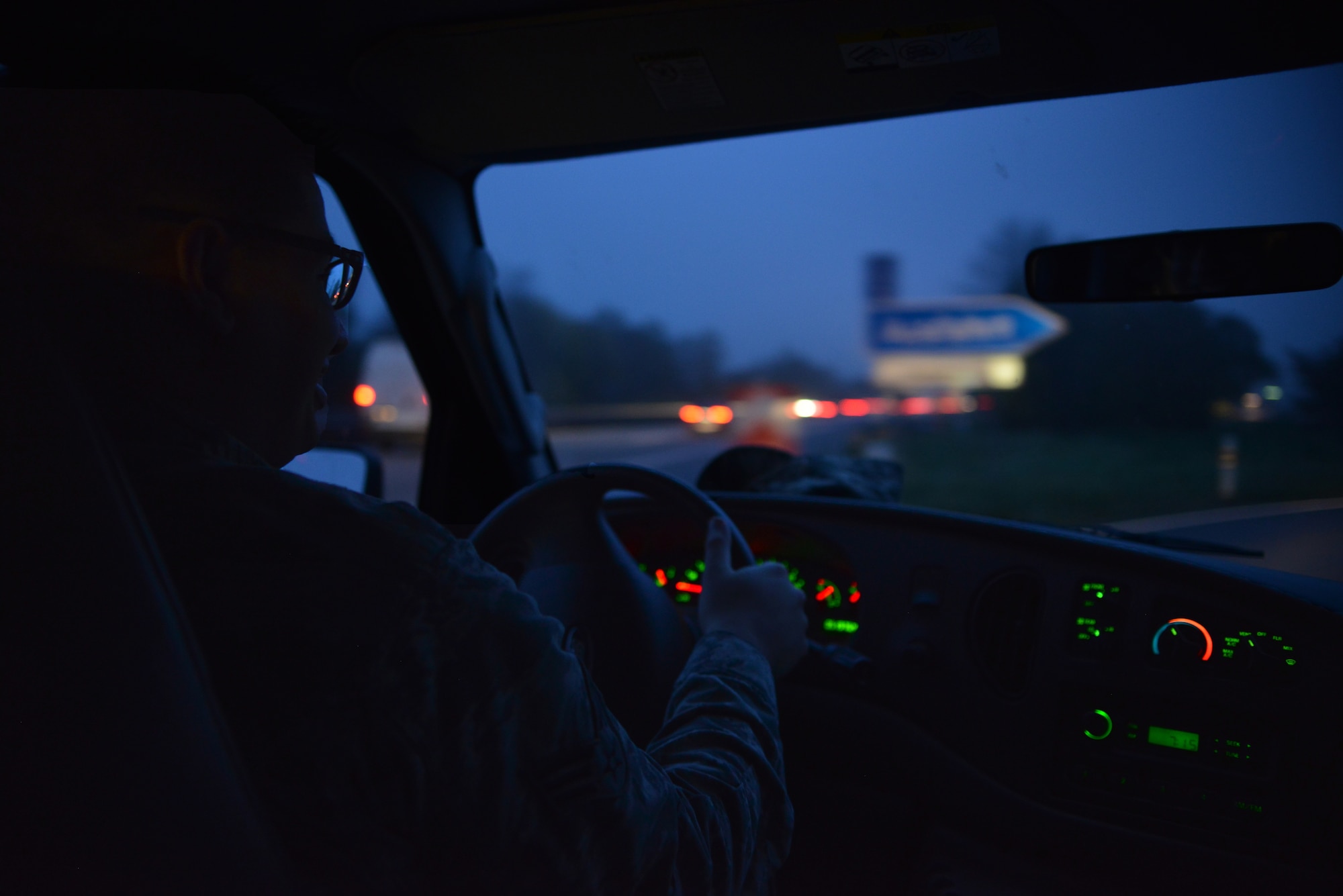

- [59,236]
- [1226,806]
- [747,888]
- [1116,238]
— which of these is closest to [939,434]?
[1116,238]

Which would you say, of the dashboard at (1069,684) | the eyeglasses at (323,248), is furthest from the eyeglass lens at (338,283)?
the dashboard at (1069,684)

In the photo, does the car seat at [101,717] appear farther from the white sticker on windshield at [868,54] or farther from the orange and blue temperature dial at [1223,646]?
the orange and blue temperature dial at [1223,646]

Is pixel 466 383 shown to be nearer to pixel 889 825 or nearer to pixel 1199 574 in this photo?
pixel 889 825

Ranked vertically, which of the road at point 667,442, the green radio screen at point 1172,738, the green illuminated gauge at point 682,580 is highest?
the road at point 667,442

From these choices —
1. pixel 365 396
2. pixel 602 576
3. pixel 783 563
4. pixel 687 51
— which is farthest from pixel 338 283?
pixel 365 396

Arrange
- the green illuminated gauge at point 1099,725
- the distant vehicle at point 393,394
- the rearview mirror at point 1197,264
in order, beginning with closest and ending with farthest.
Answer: the rearview mirror at point 1197,264
the green illuminated gauge at point 1099,725
the distant vehicle at point 393,394

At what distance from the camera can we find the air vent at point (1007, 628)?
2502mm

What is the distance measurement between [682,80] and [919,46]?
65 cm

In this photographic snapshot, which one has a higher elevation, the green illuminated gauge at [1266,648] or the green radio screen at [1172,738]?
the green illuminated gauge at [1266,648]

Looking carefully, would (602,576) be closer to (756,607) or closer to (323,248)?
(756,607)

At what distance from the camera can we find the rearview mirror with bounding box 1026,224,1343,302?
2.20 m

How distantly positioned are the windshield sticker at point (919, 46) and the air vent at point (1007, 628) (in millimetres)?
1404

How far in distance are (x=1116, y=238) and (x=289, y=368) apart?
2.11 meters

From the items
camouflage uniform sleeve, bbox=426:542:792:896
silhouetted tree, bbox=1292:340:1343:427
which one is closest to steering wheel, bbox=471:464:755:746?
camouflage uniform sleeve, bbox=426:542:792:896
